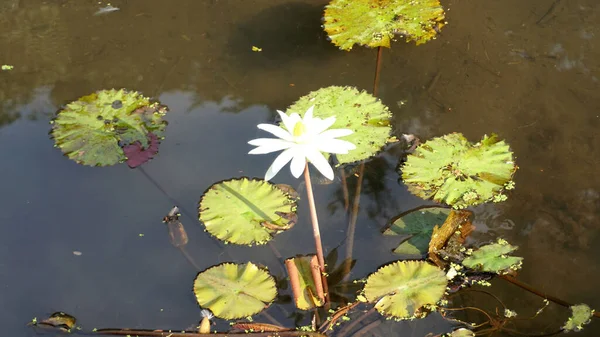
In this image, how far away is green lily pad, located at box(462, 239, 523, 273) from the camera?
2.40 m

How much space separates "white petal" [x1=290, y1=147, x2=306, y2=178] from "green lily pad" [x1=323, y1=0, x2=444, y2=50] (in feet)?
4.81

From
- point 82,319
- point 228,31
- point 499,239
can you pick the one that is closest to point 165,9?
point 228,31

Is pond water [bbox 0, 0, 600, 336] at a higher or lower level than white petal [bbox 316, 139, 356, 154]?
lower

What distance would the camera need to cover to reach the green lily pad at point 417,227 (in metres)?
2.61

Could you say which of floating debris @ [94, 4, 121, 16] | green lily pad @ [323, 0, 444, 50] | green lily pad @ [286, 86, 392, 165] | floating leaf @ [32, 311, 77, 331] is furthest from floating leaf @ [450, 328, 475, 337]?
floating debris @ [94, 4, 121, 16]

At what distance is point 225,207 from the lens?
108 inches

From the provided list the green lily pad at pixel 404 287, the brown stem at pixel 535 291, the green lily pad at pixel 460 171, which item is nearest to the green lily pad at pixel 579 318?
the brown stem at pixel 535 291

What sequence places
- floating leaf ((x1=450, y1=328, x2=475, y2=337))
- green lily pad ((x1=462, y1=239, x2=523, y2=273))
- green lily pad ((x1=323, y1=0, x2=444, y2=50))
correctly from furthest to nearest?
Answer: green lily pad ((x1=323, y1=0, x2=444, y2=50)) → green lily pad ((x1=462, y1=239, x2=523, y2=273)) → floating leaf ((x1=450, y1=328, x2=475, y2=337))

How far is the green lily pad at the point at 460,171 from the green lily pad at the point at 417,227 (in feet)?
0.25

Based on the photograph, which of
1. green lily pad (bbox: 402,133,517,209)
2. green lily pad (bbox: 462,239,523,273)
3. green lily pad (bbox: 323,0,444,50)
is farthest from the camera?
green lily pad (bbox: 323,0,444,50)

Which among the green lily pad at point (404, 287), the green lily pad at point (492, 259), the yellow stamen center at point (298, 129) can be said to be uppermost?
the yellow stamen center at point (298, 129)

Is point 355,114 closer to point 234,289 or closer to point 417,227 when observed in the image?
point 417,227

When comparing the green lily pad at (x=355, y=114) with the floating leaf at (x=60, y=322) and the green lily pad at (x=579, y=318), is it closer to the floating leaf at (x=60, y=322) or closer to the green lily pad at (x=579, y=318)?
the green lily pad at (x=579, y=318)

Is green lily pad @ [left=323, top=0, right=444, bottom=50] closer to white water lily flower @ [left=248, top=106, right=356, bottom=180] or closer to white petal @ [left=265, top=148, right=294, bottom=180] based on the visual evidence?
white water lily flower @ [left=248, top=106, right=356, bottom=180]
